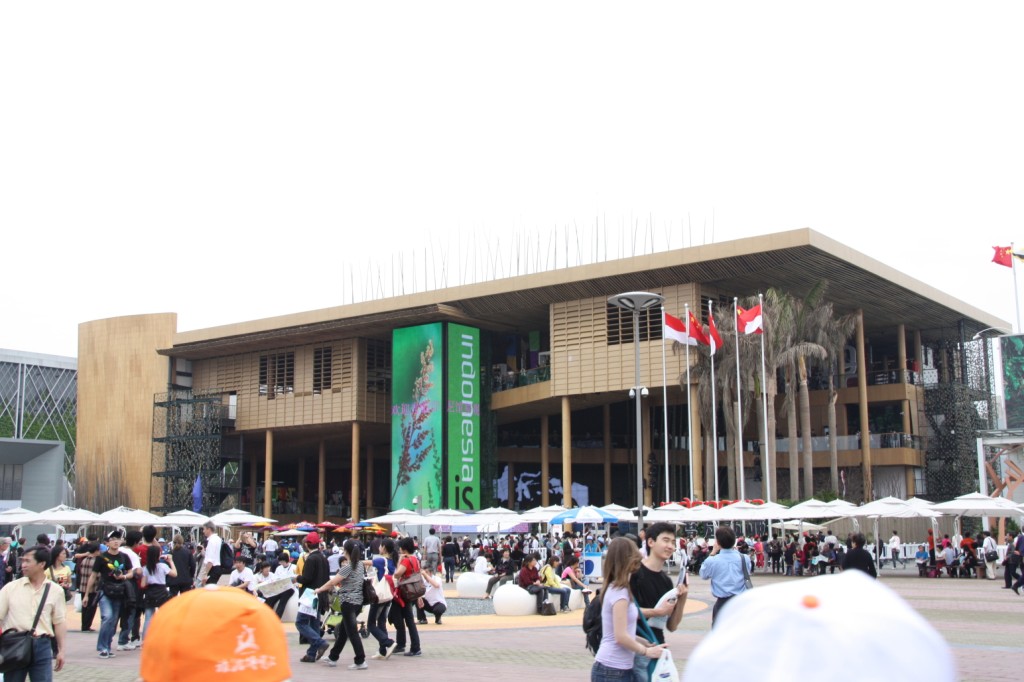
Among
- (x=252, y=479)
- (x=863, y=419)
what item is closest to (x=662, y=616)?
(x=863, y=419)

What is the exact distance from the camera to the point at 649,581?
6.92m

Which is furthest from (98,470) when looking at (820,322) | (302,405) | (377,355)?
(820,322)

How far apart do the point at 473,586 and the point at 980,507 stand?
559 inches

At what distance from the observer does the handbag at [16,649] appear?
736cm

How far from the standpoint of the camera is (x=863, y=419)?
4778 centimetres

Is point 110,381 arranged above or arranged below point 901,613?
above

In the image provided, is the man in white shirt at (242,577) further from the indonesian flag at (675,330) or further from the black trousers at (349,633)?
the indonesian flag at (675,330)

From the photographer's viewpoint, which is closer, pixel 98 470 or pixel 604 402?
pixel 604 402

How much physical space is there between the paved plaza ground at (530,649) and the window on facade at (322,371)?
32218 millimetres

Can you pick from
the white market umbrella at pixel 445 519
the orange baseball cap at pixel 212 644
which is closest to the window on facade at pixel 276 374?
the white market umbrella at pixel 445 519

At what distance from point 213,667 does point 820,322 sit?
40.9 m

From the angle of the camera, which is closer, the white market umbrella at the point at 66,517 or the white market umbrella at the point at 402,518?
the white market umbrella at the point at 66,517

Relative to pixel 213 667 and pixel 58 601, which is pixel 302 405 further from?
pixel 213 667

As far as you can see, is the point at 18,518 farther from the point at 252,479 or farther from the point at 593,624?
the point at 593,624
